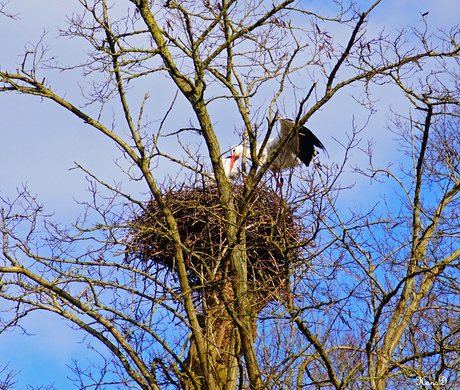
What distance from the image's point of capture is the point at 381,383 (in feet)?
19.4

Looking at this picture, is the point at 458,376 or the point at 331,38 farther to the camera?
the point at 458,376

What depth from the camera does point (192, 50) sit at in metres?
6.68

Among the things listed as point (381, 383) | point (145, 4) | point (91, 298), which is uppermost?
point (145, 4)

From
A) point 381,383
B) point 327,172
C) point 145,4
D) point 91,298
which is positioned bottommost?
point 381,383

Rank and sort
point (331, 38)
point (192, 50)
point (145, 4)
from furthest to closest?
point (145, 4) → point (192, 50) → point (331, 38)

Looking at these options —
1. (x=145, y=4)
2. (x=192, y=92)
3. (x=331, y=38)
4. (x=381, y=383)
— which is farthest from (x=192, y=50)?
(x=381, y=383)

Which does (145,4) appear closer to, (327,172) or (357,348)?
(327,172)

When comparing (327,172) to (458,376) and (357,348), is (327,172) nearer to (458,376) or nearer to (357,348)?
(357,348)

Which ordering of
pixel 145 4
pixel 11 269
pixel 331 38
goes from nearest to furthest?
pixel 11 269
pixel 331 38
pixel 145 4

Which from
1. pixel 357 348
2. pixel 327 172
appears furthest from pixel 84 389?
pixel 327 172

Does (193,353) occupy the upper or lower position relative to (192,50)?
lower

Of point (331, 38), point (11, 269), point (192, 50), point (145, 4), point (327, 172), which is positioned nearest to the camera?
point (327, 172)

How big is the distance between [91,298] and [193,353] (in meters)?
1.73

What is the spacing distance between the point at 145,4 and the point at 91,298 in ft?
11.1
